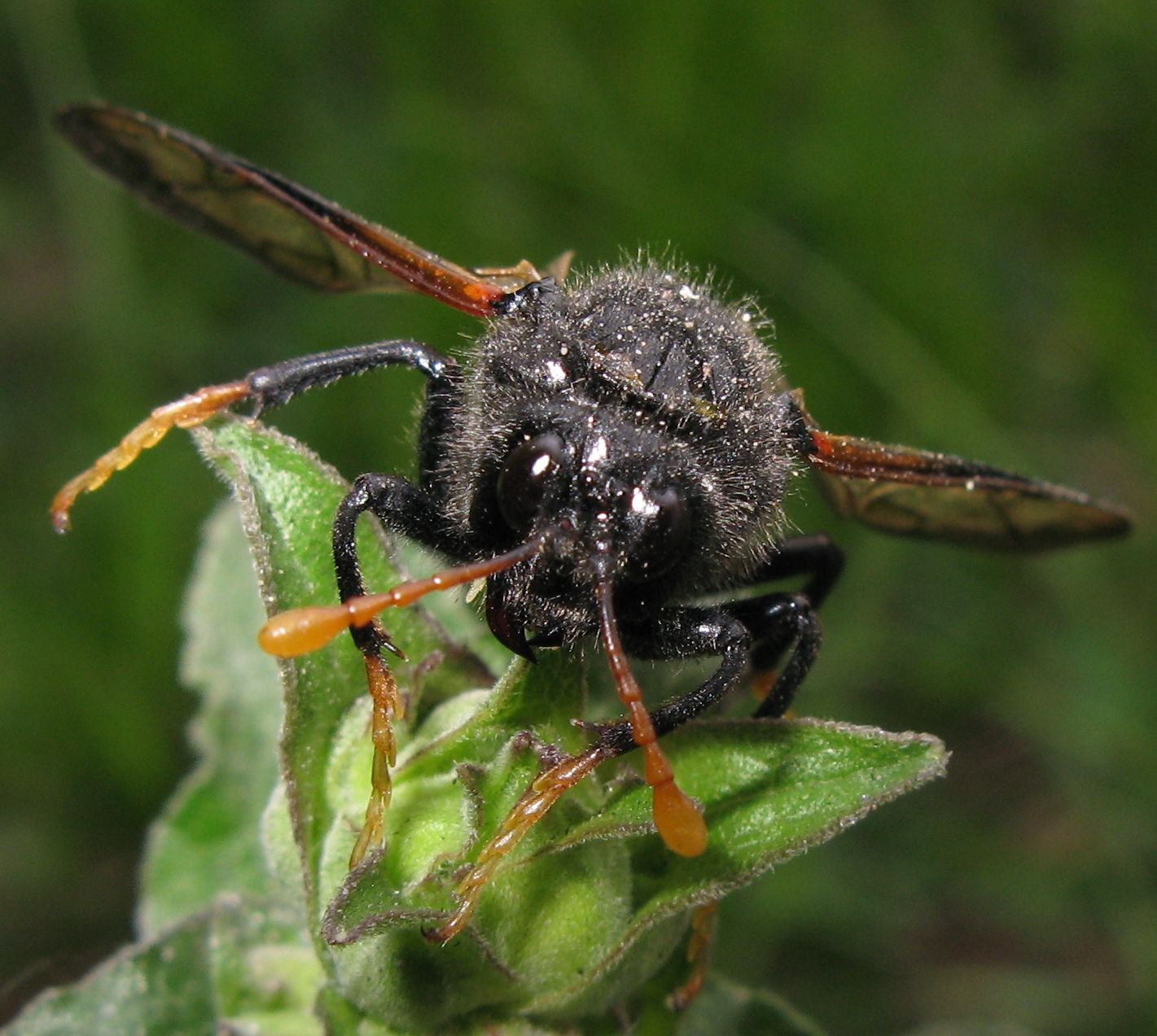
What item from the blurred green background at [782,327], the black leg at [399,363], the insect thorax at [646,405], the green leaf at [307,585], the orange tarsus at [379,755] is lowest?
the orange tarsus at [379,755]

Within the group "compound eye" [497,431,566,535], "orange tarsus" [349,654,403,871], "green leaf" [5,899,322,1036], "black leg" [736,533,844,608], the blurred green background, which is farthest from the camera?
the blurred green background

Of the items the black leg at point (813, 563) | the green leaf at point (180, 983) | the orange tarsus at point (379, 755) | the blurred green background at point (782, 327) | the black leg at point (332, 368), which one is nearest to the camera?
the orange tarsus at point (379, 755)

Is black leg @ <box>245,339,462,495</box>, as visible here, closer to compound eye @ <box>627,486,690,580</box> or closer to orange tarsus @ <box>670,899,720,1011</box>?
compound eye @ <box>627,486,690,580</box>

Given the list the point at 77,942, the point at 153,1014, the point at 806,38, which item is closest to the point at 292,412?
the point at 77,942

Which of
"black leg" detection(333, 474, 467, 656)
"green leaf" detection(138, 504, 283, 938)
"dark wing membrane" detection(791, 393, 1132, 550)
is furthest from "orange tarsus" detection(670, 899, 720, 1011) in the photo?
"green leaf" detection(138, 504, 283, 938)

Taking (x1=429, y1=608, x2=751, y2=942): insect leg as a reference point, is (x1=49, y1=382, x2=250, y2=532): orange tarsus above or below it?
above

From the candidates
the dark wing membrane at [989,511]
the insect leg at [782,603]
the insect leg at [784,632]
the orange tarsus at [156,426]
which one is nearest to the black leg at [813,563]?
the insect leg at [782,603]

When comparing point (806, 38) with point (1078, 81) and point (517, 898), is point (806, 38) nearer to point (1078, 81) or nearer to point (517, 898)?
point (1078, 81)

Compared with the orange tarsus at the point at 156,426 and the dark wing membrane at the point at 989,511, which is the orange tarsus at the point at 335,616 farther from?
the dark wing membrane at the point at 989,511
